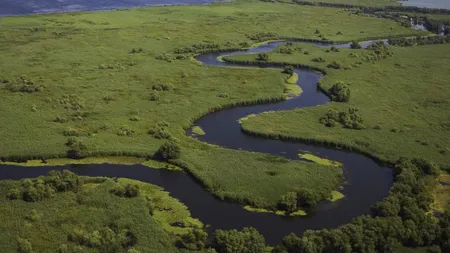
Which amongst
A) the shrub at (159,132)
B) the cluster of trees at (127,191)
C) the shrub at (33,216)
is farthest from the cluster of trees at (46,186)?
the shrub at (159,132)

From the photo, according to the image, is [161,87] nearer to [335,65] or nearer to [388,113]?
[388,113]

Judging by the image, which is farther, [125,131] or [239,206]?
[125,131]

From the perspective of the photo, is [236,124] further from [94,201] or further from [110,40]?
[110,40]

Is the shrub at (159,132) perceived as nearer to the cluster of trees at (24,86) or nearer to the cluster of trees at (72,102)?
the cluster of trees at (72,102)

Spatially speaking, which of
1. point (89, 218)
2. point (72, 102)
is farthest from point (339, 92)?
point (89, 218)

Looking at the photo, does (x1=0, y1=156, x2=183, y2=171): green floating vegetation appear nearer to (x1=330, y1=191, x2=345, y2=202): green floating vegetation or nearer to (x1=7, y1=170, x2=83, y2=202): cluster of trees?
(x1=7, y1=170, x2=83, y2=202): cluster of trees

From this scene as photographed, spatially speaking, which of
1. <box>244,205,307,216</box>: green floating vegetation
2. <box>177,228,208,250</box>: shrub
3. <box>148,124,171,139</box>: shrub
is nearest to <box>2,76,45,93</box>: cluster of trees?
<box>148,124,171,139</box>: shrub
